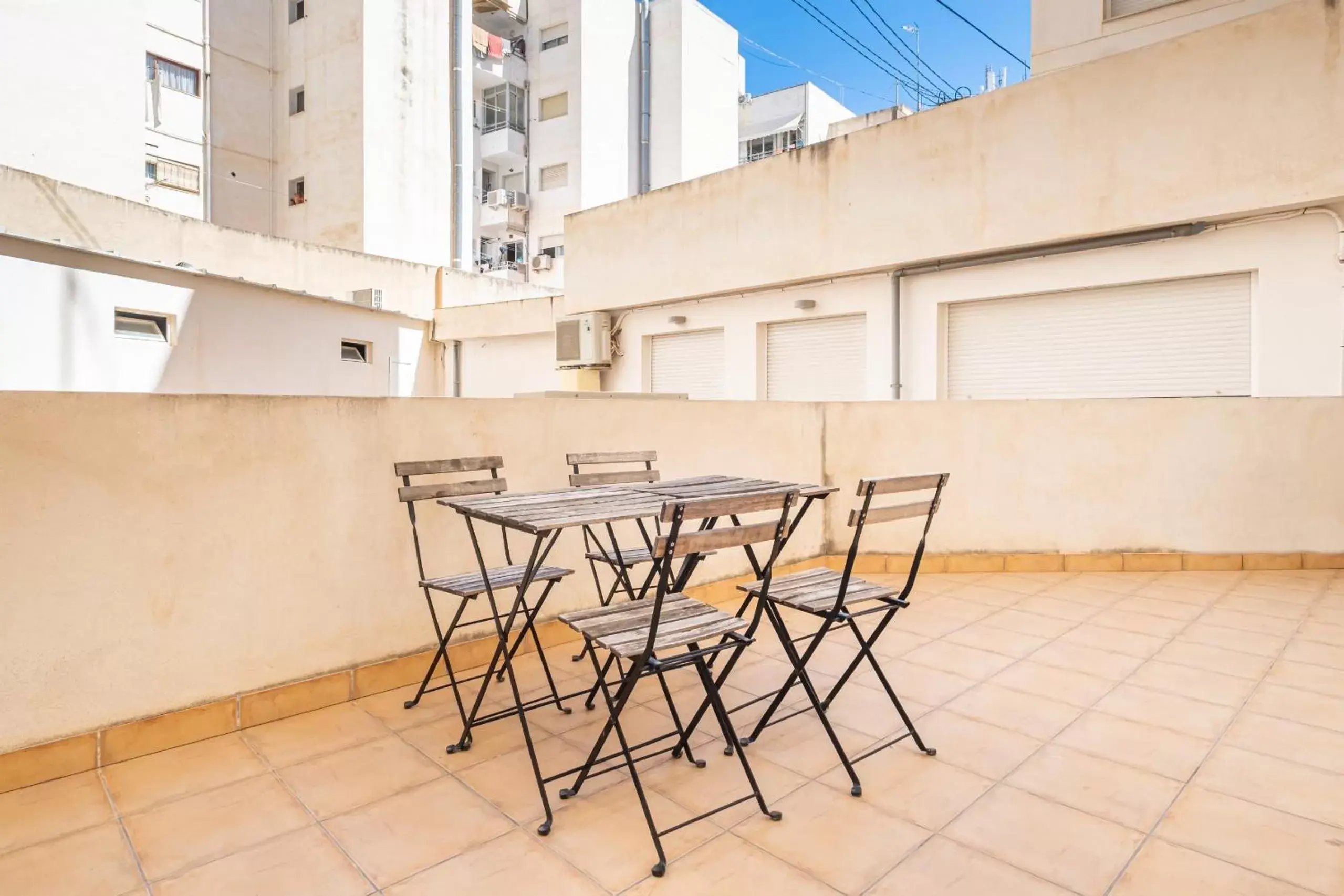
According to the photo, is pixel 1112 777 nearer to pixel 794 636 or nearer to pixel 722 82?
pixel 794 636

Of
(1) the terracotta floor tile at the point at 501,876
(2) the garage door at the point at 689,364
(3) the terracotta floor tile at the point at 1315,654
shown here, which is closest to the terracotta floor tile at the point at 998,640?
(3) the terracotta floor tile at the point at 1315,654

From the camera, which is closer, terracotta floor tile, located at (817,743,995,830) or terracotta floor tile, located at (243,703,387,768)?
terracotta floor tile, located at (817,743,995,830)

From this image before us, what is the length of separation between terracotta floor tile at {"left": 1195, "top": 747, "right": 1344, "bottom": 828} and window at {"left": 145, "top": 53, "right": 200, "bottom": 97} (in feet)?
80.9

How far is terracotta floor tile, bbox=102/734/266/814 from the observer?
2.26 meters

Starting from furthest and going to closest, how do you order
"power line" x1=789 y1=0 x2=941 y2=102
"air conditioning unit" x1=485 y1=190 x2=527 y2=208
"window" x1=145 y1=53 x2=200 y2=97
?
"air conditioning unit" x1=485 y1=190 x2=527 y2=208, "window" x1=145 y1=53 x2=200 y2=97, "power line" x1=789 y1=0 x2=941 y2=102

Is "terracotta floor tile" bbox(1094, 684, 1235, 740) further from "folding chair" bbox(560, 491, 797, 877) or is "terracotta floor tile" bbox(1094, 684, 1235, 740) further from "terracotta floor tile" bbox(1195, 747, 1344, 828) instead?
"folding chair" bbox(560, 491, 797, 877)

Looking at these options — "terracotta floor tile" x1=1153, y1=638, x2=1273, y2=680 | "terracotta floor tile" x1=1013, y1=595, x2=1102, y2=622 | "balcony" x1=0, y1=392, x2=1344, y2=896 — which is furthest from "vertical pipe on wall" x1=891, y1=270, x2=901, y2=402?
"terracotta floor tile" x1=1153, y1=638, x2=1273, y2=680

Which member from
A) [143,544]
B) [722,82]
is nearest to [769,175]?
[143,544]

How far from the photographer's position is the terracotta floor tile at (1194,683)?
119 inches

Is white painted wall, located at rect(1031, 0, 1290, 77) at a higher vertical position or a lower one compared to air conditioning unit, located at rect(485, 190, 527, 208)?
lower

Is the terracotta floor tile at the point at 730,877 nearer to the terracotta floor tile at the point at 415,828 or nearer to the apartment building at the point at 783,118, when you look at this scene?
the terracotta floor tile at the point at 415,828

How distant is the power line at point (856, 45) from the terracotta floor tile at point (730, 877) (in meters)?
15.4

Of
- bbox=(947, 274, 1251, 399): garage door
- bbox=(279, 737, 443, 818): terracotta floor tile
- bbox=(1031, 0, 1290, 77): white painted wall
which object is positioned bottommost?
bbox=(279, 737, 443, 818): terracotta floor tile

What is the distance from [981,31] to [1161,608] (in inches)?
461
